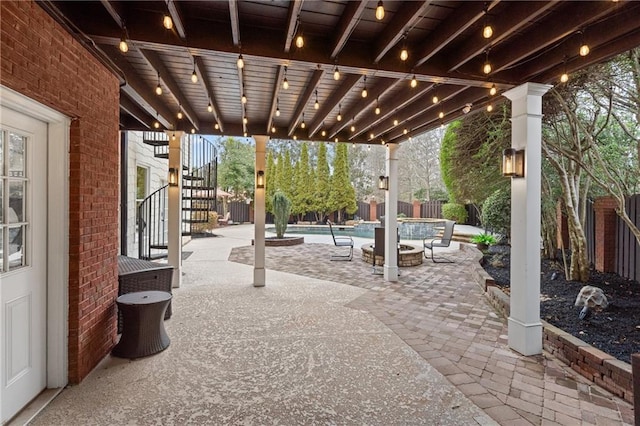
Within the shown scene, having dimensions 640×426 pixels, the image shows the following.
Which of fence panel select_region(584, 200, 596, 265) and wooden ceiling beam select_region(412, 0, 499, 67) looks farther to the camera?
fence panel select_region(584, 200, 596, 265)

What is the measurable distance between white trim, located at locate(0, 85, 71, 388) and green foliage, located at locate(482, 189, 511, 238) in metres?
8.24

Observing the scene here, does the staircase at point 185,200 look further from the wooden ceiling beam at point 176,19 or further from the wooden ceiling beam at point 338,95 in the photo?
the wooden ceiling beam at point 176,19

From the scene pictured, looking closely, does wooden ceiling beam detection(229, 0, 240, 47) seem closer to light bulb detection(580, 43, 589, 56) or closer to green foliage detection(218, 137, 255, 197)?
light bulb detection(580, 43, 589, 56)

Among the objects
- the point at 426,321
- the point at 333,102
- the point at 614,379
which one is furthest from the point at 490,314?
the point at 333,102

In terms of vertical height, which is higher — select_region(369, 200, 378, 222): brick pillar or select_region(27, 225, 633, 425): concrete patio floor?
select_region(369, 200, 378, 222): brick pillar

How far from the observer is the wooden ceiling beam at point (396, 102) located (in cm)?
391

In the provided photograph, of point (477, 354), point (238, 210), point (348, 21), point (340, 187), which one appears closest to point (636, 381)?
point (477, 354)

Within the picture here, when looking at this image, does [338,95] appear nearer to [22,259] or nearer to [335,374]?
[335,374]

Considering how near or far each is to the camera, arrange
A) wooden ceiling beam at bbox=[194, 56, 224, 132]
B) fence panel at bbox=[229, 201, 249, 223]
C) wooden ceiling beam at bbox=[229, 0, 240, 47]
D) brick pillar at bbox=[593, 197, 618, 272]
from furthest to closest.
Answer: fence panel at bbox=[229, 201, 249, 223]
brick pillar at bbox=[593, 197, 618, 272]
wooden ceiling beam at bbox=[194, 56, 224, 132]
wooden ceiling beam at bbox=[229, 0, 240, 47]

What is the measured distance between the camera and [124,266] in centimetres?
389

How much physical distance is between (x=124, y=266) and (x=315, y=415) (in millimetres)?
2884

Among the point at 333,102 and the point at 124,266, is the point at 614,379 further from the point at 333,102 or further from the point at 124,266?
the point at 124,266

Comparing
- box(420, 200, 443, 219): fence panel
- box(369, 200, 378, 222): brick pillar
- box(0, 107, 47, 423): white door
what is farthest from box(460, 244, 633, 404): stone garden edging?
box(369, 200, 378, 222): brick pillar

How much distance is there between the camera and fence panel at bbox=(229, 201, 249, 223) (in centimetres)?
2164
